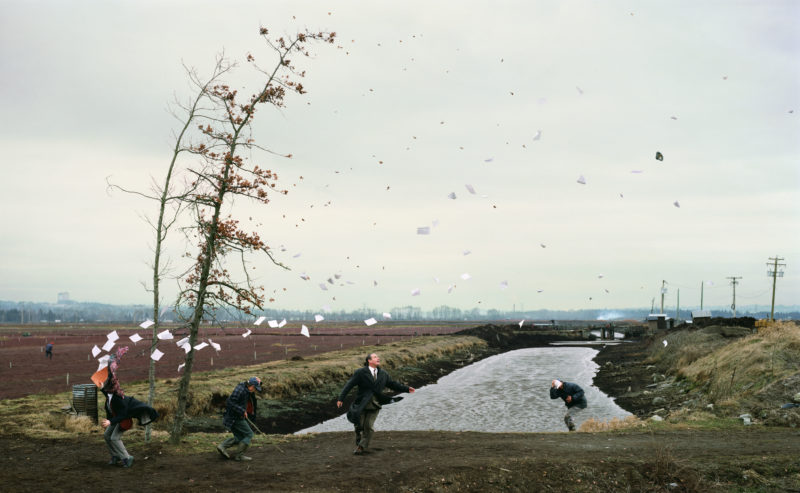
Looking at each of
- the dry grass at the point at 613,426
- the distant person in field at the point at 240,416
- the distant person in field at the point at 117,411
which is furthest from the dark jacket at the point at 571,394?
the distant person in field at the point at 117,411

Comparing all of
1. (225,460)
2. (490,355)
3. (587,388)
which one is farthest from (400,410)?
(490,355)

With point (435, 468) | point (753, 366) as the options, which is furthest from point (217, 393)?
point (753, 366)

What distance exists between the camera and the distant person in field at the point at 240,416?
44.3ft

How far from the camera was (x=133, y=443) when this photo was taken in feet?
50.4

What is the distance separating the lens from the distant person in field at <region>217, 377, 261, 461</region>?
13.5m

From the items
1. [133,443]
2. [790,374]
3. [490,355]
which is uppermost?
[790,374]

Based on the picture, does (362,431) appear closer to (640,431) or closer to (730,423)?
(640,431)

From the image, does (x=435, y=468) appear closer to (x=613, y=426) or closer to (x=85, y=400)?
(x=613, y=426)

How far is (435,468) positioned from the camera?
1266 cm

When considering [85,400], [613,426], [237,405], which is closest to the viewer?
[237,405]

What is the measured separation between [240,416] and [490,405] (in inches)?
856

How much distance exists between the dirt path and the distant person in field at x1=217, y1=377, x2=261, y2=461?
0.37 metres

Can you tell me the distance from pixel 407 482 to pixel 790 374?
17.1 metres

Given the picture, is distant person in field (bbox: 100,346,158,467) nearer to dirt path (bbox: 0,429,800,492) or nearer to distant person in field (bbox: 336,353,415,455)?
dirt path (bbox: 0,429,800,492)
